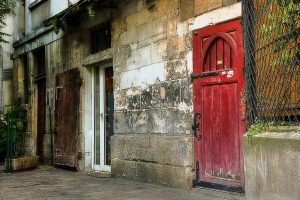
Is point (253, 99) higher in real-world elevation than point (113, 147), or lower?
higher

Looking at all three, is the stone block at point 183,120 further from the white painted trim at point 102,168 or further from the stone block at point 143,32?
the white painted trim at point 102,168

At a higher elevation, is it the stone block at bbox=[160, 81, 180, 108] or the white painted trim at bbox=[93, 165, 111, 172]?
the stone block at bbox=[160, 81, 180, 108]

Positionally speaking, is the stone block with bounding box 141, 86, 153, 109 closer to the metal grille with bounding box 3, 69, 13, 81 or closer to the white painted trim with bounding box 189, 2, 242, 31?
the white painted trim with bounding box 189, 2, 242, 31

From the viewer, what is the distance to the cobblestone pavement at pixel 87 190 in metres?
6.65

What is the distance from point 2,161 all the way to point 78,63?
5019 millimetres

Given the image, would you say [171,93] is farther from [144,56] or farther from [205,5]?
[205,5]

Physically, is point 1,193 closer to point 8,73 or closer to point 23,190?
point 23,190

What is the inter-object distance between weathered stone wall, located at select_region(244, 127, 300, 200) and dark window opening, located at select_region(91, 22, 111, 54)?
18.4 feet

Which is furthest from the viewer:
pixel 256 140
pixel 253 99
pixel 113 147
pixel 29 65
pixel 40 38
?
pixel 29 65

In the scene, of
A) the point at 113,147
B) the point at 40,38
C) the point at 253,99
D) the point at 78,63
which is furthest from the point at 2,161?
the point at 253,99

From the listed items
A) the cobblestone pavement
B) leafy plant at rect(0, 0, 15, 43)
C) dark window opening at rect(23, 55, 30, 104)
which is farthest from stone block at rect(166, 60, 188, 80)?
dark window opening at rect(23, 55, 30, 104)

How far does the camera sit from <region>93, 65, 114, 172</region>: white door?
32.9ft

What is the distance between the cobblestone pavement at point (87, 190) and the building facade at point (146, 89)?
214 millimetres

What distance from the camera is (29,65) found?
45.8ft
